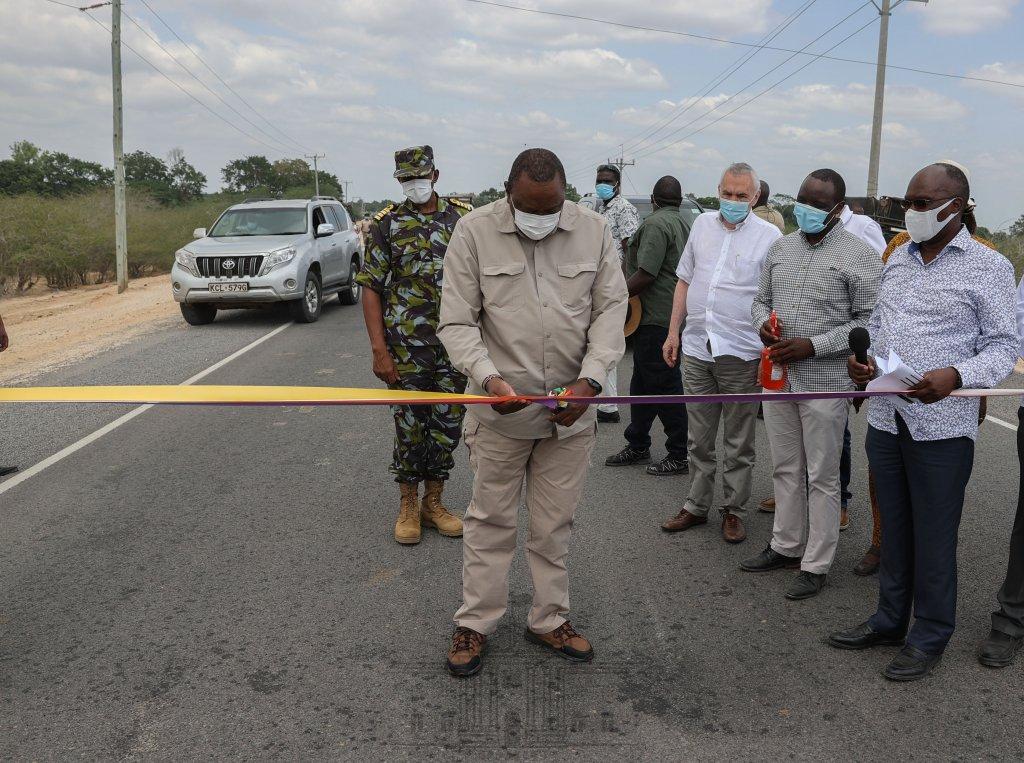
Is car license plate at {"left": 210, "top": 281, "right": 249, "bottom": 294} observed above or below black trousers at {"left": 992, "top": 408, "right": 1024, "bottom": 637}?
above

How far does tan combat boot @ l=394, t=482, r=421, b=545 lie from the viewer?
4902 millimetres

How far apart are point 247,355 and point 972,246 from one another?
9.37m

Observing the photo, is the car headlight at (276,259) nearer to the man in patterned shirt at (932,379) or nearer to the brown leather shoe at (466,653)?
the brown leather shoe at (466,653)

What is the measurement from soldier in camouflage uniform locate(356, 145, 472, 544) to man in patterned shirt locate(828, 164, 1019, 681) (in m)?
2.24

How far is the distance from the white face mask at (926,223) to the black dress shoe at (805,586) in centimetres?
172

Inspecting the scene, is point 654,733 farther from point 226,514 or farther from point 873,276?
point 226,514

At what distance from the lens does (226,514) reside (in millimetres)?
5375

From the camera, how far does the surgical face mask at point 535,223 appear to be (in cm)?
333

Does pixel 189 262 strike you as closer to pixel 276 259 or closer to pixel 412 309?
pixel 276 259

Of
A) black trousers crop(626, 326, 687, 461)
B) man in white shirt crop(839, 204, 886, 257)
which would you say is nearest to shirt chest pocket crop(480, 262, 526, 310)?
black trousers crop(626, 326, 687, 461)

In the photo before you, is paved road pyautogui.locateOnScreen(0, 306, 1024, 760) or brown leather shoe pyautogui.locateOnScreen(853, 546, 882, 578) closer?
paved road pyautogui.locateOnScreen(0, 306, 1024, 760)

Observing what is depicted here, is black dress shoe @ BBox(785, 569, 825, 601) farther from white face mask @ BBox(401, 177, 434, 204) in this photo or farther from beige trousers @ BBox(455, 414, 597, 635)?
white face mask @ BBox(401, 177, 434, 204)

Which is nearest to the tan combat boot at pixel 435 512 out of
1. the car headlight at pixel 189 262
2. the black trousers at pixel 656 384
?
the black trousers at pixel 656 384

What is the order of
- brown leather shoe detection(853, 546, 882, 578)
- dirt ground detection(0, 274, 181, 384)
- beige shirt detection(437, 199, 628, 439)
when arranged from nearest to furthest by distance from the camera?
beige shirt detection(437, 199, 628, 439) → brown leather shoe detection(853, 546, 882, 578) → dirt ground detection(0, 274, 181, 384)
